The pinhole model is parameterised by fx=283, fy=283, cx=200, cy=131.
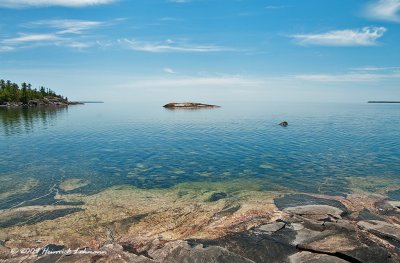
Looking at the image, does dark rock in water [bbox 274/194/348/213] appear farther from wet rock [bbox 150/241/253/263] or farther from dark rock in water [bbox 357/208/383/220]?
wet rock [bbox 150/241/253/263]

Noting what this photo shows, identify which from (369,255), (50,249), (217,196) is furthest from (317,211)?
(50,249)

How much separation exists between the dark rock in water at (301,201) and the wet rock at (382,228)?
3.76m

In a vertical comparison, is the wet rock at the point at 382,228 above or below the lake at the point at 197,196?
above

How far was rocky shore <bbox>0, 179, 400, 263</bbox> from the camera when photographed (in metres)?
15.2

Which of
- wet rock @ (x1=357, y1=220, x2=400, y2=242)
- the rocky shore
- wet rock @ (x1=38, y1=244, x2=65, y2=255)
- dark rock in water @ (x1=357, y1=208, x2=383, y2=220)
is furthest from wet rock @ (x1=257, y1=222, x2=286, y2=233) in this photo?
wet rock @ (x1=38, y1=244, x2=65, y2=255)

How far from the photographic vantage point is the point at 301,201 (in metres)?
24.7

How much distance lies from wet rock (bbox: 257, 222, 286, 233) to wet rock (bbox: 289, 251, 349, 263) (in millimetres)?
3119

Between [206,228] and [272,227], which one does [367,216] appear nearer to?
[272,227]

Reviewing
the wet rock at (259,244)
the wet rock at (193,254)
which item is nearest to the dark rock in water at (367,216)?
the wet rock at (259,244)

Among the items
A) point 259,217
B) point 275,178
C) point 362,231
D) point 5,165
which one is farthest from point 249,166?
point 5,165

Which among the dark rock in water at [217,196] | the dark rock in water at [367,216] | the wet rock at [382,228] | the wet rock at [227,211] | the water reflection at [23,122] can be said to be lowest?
the water reflection at [23,122]

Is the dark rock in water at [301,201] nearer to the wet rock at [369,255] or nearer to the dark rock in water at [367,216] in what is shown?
the dark rock in water at [367,216]

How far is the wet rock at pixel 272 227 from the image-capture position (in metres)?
18.2

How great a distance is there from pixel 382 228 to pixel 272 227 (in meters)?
6.78
